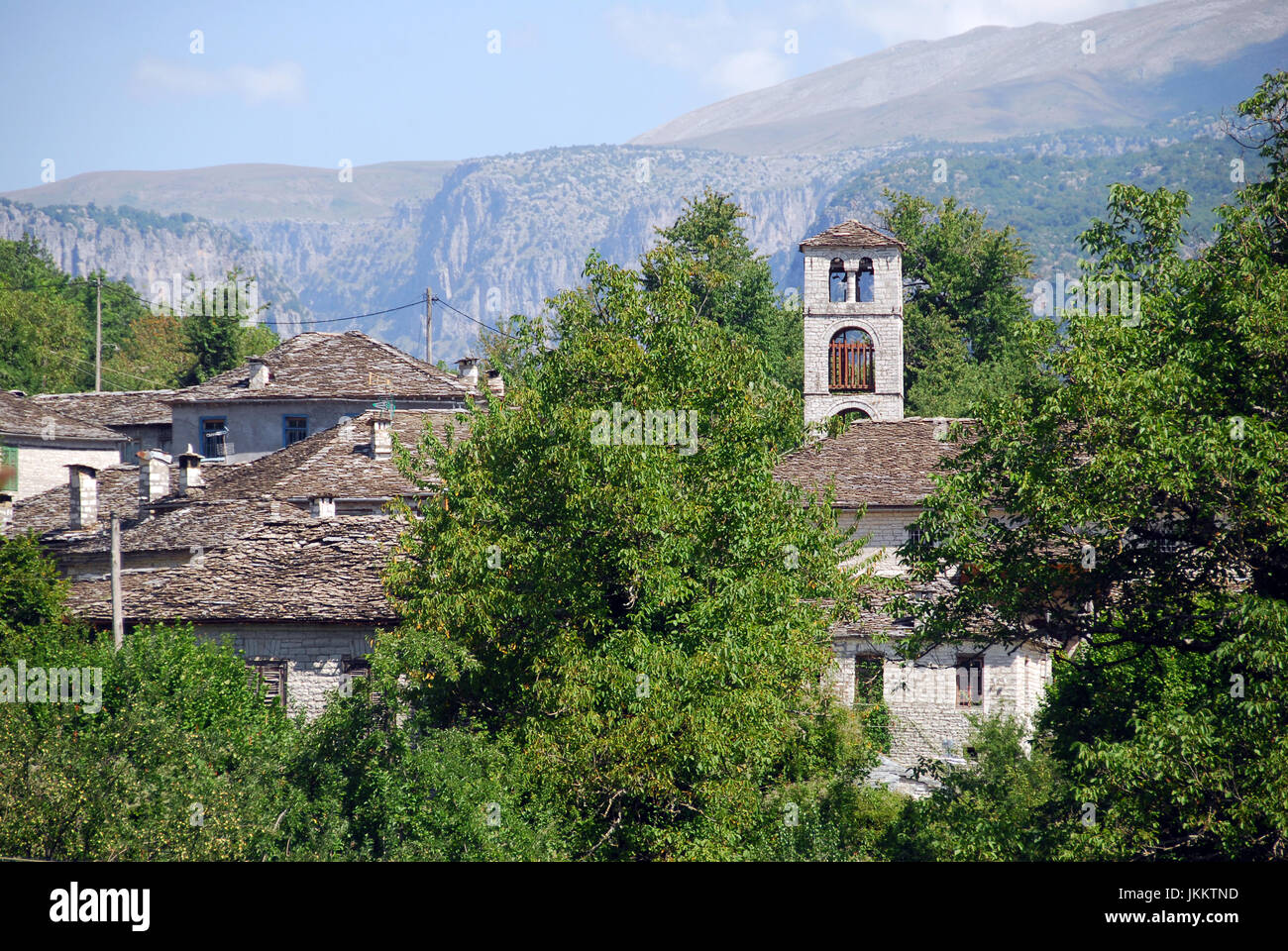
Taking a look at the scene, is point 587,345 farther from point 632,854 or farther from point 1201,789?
point 1201,789

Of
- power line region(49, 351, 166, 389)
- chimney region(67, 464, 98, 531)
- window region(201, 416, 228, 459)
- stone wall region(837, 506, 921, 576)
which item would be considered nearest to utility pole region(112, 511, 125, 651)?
chimney region(67, 464, 98, 531)

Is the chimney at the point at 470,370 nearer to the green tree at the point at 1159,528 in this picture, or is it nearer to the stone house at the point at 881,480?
the stone house at the point at 881,480

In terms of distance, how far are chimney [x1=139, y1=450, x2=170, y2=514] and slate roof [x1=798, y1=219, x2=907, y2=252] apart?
2148cm

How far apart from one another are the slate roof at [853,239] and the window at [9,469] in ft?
92.2

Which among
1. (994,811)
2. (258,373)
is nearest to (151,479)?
(258,373)

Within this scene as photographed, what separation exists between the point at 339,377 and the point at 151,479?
9780 mm

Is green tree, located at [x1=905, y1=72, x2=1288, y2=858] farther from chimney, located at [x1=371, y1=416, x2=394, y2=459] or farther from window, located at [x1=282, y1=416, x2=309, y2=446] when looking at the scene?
window, located at [x1=282, y1=416, x2=309, y2=446]

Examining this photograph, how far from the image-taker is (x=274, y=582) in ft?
84.5

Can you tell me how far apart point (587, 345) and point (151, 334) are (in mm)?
80678

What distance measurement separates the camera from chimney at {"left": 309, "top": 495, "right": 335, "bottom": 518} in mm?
31234

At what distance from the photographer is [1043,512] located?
1766 cm

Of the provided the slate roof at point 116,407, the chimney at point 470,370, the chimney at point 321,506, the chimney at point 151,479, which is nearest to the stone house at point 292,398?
the chimney at point 470,370

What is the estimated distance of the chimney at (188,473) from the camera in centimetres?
3675

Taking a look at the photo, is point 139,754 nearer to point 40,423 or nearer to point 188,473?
point 188,473
